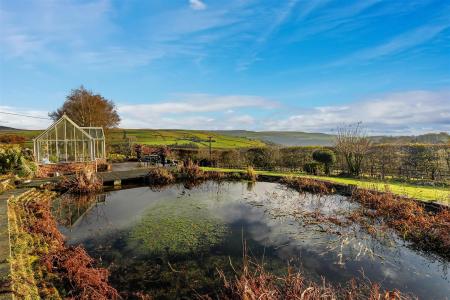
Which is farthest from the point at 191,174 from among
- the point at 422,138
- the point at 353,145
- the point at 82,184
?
the point at 422,138

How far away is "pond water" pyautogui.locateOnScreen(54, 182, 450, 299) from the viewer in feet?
20.9

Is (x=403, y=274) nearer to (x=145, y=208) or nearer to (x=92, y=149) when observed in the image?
(x=145, y=208)

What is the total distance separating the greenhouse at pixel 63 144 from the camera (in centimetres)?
1953

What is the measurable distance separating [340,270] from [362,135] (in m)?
16.3

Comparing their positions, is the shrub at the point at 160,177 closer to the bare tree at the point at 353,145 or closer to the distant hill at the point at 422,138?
the bare tree at the point at 353,145

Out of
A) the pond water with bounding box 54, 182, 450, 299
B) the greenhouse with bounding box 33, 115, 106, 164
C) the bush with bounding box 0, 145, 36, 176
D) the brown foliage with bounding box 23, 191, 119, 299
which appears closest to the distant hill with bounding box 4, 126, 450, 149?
the pond water with bounding box 54, 182, 450, 299

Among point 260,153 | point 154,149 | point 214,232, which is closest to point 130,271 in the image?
point 214,232

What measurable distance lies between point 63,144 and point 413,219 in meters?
21.0

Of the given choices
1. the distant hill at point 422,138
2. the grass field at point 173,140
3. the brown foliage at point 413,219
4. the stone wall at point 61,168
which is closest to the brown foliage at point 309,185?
the brown foliage at point 413,219

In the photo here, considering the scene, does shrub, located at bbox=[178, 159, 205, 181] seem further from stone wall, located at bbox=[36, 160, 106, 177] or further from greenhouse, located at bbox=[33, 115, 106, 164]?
greenhouse, located at bbox=[33, 115, 106, 164]

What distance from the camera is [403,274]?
672cm

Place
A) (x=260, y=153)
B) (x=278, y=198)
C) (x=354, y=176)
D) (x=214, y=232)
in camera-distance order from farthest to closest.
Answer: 1. (x=260, y=153)
2. (x=354, y=176)
3. (x=278, y=198)
4. (x=214, y=232)

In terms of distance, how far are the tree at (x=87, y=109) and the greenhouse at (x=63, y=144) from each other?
13.1m

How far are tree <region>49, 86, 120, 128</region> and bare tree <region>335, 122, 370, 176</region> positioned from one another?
1061 inches
